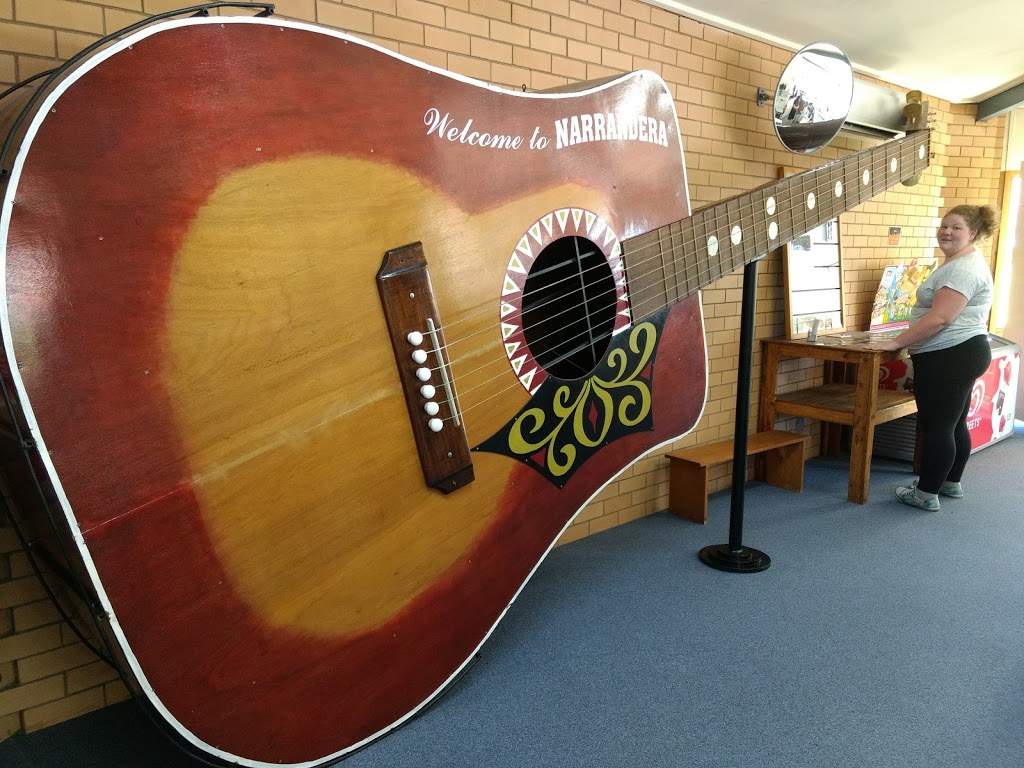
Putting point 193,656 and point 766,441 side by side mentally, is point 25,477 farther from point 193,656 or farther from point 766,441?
point 766,441

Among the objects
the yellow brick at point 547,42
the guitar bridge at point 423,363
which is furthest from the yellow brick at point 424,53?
the guitar bridge at point 423,363

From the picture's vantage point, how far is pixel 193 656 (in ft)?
3.51

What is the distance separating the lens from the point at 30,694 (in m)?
1.66

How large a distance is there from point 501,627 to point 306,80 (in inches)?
66.7

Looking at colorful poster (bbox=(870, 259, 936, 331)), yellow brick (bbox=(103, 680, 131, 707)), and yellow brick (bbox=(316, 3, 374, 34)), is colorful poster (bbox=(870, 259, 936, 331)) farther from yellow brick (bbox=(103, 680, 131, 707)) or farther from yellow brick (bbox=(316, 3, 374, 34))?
yellow brick (bbox=(103, 680, 131, 707))

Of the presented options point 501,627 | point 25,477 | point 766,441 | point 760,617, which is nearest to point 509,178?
point 25,477

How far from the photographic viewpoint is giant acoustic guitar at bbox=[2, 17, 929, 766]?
96 cm

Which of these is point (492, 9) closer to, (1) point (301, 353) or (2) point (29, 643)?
(1) point (301, 353)

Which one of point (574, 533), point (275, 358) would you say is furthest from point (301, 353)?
point (574, 533)

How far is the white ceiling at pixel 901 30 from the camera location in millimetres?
3035

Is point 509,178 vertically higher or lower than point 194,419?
higher

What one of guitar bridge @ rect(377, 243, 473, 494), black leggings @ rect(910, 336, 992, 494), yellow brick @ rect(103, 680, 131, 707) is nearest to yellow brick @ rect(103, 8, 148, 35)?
guitar bridge @ rect(377, 243, 473, 494)

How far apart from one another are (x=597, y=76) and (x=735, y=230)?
1060 millimetres

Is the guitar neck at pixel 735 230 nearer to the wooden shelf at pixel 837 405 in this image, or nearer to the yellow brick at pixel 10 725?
the wooden shelf at pixel 837 405
